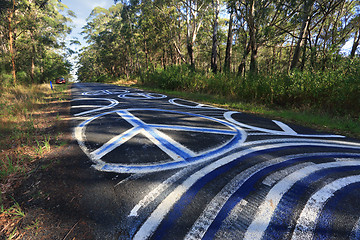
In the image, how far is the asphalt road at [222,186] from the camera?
4.65 ft

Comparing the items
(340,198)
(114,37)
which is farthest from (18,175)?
(114,37)

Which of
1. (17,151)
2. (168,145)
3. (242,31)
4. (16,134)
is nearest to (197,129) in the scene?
(168,145)

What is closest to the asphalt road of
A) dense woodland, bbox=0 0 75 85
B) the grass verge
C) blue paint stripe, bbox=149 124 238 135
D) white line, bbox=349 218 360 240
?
white line, bbox=349 218 360 240

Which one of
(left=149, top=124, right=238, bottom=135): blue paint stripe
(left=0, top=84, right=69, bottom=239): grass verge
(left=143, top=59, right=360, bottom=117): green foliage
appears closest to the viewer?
(left=0, top=84, right=69, bottom=239): grass verge

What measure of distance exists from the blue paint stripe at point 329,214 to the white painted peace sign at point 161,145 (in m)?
1.39

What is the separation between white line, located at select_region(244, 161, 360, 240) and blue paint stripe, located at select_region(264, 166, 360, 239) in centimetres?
3

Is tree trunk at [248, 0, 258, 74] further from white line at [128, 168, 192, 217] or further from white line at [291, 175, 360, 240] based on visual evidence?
white line at [128, 168, 192, 217]

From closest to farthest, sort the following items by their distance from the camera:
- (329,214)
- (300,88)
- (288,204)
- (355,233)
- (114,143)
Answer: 1. (355,233)
2. (329,214)
3. (288,204)
4. (114,143)
5. (300,88)

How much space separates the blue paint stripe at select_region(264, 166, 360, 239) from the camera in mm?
1369

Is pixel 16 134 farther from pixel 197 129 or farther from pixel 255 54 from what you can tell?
pixel 255 54

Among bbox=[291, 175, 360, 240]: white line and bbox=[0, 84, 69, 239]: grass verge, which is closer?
bbox=[291, 175, 360, 240]: white line

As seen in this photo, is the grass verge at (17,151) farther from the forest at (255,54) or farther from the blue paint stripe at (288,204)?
the forest at (255,54)

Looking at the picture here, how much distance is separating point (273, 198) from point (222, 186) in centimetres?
54

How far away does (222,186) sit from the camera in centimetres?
192
